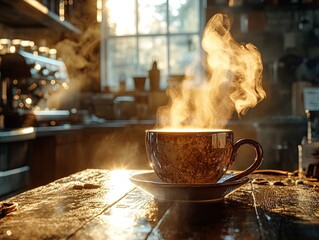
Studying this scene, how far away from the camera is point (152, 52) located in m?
6.68

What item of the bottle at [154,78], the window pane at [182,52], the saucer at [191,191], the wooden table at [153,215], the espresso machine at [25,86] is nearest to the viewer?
the wooden table at [153,215]

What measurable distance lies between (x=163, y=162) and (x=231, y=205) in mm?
170

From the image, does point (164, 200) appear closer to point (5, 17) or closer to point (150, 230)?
point (150, 230)

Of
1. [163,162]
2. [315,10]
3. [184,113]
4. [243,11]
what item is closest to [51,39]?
[243,11]

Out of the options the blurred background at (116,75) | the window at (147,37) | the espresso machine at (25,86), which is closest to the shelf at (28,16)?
the blurred background at (116,75)

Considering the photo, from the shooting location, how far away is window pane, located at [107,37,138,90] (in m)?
6.75

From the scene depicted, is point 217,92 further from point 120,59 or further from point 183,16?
point 120,59

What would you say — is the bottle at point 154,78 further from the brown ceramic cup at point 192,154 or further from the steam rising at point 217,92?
the brown ceramic cup at point 192,154

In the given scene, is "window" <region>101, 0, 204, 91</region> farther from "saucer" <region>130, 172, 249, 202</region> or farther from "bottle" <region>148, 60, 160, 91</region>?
"saucer" <region>130, 172, 249, 202</region>

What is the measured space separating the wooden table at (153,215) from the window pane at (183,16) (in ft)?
18.3

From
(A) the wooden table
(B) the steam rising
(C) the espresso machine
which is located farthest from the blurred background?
(A) the wooden table

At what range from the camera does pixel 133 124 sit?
4387mm

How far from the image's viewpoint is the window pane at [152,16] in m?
6.65

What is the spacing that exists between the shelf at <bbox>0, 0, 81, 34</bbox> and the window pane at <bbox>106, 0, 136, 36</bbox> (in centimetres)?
189
